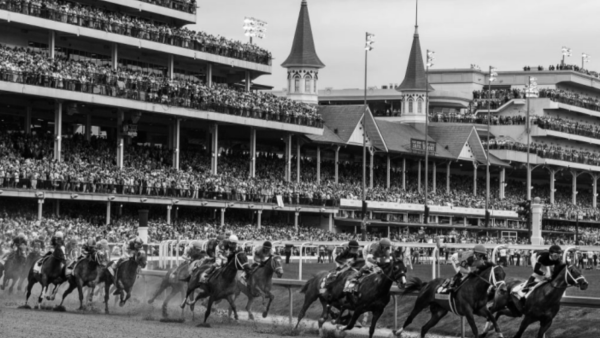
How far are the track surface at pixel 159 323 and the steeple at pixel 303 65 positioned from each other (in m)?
46.4

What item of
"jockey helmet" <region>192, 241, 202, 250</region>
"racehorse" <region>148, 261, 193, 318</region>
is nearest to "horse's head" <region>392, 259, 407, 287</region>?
"racehorse" <region>148, 261, 193, 318</region>

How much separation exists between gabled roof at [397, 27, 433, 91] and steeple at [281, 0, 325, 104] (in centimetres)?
1265

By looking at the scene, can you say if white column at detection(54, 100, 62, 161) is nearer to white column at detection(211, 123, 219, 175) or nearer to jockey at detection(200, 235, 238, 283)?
white column at detection(211, 123, 219, 175)

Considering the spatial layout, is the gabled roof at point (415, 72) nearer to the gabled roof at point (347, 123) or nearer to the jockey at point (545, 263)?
the gabled roof at point (347, 123)

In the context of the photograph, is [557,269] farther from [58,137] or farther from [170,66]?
[170,66]

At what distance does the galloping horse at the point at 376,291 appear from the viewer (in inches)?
834

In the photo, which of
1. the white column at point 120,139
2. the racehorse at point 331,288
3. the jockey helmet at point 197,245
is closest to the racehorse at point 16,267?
the jockey helmet at point 197,245

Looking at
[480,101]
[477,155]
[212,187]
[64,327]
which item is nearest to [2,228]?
[212,187]

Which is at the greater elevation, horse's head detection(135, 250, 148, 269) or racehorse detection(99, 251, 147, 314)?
horse's head detection(135, 250, 148, 269)

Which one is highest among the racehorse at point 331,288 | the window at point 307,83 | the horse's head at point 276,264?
A: the window at point 307,83

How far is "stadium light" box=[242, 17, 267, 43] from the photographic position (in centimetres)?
7081

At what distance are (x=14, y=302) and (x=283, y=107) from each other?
34.8 m

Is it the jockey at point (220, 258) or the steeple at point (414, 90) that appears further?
the steeple at point (414, 90)

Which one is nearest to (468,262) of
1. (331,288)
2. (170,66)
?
(331,288)
